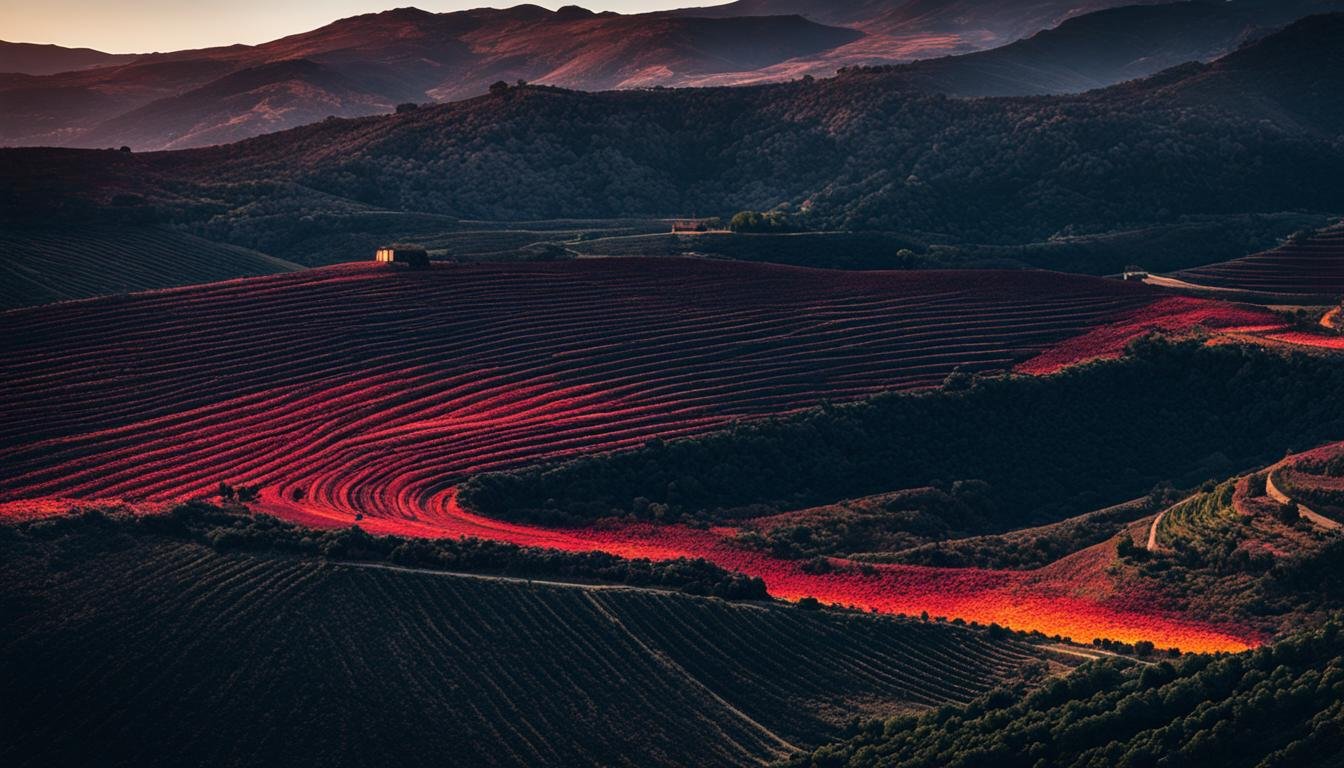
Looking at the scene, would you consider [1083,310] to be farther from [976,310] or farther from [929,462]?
[929,462]

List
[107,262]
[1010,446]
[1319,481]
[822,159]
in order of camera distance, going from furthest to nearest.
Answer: [822,159]
[107,262]
[1010,446]
[1319,481]

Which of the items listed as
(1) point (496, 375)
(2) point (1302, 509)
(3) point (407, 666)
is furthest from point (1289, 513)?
(1) point (496, 375)

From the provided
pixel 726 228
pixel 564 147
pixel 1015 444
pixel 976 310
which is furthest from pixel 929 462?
pixel 564 147

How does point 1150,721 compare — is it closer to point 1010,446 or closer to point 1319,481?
point 1319,481

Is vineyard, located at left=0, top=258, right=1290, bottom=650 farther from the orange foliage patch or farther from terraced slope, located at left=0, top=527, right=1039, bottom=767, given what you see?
terraced slope, located at left=0, top=527, right=1039, bottom=767

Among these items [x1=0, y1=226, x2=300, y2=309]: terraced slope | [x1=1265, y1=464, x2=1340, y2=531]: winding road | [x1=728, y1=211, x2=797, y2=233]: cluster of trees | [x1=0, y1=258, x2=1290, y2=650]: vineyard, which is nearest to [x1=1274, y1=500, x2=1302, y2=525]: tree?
[x1=1265, y1=464, x2=1340, y2=531]: winding road

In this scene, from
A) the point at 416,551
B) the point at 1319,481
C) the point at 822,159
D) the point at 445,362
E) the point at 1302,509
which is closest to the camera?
the point at 416,551
